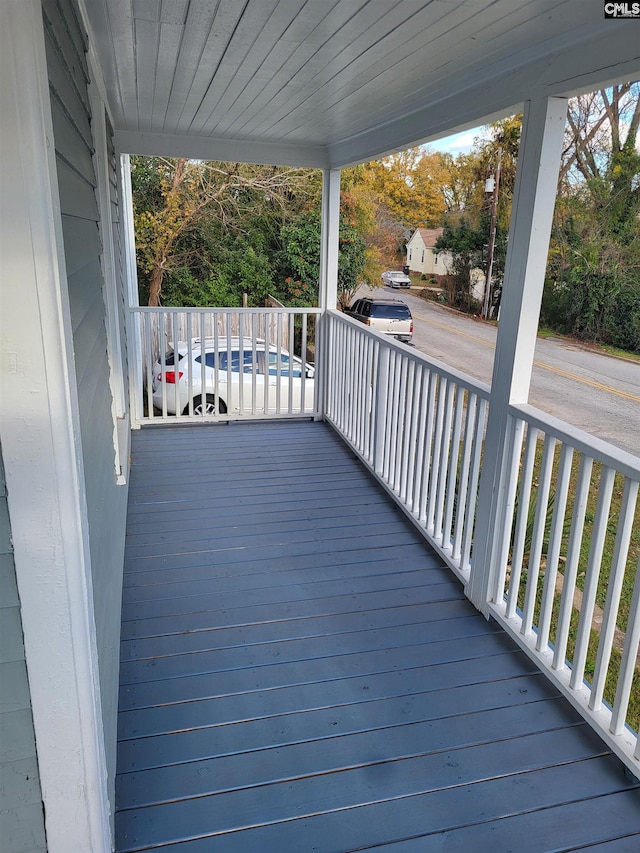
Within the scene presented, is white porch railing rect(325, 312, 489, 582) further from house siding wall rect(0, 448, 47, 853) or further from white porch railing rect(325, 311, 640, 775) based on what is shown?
house siding wall rect(0, 448, 47, 853)

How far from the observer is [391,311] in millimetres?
12453

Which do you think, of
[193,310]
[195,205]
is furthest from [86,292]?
[195,205]

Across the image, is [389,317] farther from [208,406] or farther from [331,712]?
[331,712]

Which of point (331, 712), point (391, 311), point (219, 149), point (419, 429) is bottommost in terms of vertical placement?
point (331, 712)

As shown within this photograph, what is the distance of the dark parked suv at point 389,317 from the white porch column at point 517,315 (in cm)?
961

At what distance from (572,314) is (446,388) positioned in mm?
2600

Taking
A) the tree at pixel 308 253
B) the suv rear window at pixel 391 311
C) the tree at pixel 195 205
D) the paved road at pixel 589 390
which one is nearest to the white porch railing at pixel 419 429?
the paved road at pixel 589 390

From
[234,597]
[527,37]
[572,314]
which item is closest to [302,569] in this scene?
[234,597]

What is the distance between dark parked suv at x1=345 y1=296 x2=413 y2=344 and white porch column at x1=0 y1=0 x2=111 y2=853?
442 inches

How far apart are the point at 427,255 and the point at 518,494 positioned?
12317 mm

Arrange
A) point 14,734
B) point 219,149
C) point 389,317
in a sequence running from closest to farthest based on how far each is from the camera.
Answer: point 14,734 → point 219,149 → point 389,317

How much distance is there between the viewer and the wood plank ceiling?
199 centimetres

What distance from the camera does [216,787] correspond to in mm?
Answer: 1817

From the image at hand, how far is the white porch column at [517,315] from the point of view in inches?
90.0
